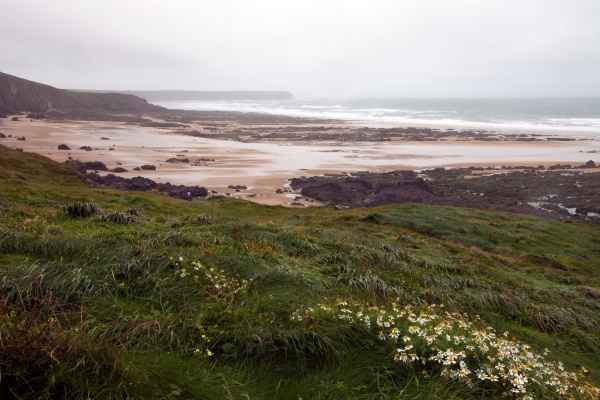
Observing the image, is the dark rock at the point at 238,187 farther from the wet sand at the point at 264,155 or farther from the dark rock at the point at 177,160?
the dark rock at the point at 177,160

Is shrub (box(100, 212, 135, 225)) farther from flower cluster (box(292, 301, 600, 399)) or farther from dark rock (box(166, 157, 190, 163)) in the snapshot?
dark rock (box(166, 157, 190, 163))

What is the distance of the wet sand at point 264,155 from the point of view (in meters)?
29.5

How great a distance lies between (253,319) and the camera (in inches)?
186

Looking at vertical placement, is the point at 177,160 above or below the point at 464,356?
below

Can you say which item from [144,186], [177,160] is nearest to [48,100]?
[177,160]

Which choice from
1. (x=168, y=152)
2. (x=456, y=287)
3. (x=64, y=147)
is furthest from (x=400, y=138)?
(x=456, y=287)

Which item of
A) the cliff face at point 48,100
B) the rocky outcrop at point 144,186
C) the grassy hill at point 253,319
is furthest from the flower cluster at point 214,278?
the cliff face at point 48,100

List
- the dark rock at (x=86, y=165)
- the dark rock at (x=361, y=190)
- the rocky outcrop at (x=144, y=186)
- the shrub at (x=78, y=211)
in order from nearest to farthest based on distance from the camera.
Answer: the shrub at (x=78, y=211)
the rocky outcrop at (x=144, y=186)
the dark rock at (x=361, y=190)
the dark rock at (x=86, y=165)

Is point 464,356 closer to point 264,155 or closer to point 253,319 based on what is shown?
point 253,319

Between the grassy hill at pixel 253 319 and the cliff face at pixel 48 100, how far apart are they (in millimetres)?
86221

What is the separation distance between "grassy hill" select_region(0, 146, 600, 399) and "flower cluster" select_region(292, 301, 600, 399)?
0.06ft

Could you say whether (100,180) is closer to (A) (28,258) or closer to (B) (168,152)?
(B) (168,152)

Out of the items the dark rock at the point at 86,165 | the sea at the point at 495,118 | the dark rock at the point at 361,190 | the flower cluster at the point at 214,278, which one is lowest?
the dark rock at the point at 361,190

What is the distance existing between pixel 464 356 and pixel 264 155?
125ft
